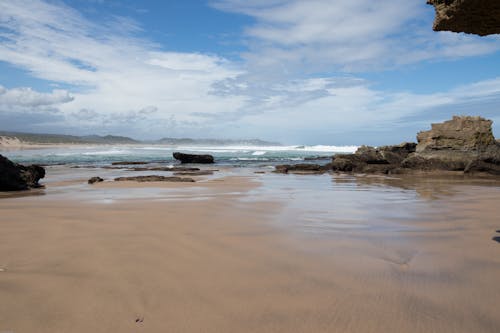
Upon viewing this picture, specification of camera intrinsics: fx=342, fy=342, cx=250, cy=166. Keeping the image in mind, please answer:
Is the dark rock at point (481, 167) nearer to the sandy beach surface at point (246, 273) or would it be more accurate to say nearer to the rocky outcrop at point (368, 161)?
the rocky outcrop at point (368, 161)

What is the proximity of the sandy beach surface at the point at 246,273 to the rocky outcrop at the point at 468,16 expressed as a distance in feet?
7.47

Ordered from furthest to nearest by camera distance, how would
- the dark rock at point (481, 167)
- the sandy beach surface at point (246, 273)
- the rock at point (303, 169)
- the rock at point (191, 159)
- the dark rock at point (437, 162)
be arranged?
the rock at point (191, 159) < the rock at point (303, 169) < the dark rock at point (437, 162) < the dark rock at point (481, 167) < the sandy beach surface at point (246, 273)

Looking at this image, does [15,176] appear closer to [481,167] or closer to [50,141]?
[481,167]

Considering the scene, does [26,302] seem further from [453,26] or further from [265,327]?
[453,26]

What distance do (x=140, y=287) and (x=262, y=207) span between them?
12.0 ft

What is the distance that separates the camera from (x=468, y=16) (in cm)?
343

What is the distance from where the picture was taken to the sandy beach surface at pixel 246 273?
1987 millimetres

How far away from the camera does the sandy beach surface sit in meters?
1.99

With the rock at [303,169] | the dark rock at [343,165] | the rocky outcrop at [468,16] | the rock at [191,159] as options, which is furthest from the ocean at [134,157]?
the rocky outcrop at [468,16]

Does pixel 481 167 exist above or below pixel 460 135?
below

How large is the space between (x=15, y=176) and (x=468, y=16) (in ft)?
33.1

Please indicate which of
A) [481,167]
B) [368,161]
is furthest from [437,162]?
[368,161]

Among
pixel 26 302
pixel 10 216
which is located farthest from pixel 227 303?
pixel 10 216

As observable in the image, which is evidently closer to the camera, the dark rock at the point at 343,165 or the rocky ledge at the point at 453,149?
the rocky ledge at the point at 453,149
